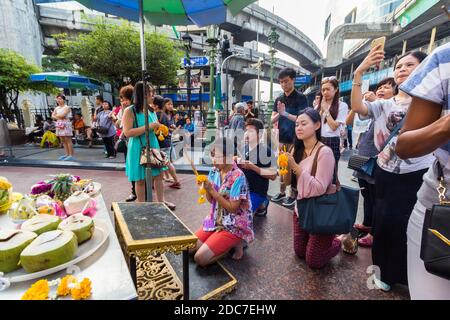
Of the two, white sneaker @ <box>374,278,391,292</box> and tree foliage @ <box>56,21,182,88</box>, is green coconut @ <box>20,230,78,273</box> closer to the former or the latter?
white sneaker @ <box>374,278,391,292</box>

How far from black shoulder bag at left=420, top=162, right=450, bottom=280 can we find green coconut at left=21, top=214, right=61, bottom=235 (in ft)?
6.24

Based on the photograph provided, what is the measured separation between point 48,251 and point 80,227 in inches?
10.9

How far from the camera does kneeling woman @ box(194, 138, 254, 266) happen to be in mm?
2404

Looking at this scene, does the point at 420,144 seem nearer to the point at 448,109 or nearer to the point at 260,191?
the point at 448,109

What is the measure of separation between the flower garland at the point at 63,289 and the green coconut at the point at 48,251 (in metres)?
0.11

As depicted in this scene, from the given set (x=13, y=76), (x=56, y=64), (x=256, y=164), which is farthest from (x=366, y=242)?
(x=56, y=64)

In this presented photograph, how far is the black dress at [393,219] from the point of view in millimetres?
1965

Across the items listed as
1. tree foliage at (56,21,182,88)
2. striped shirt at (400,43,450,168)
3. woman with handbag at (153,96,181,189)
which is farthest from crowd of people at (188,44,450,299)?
tree foliage at (56,21,182,88)

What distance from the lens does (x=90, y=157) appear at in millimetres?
8727

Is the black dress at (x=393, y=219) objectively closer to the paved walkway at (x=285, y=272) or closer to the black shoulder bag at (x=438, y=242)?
the paved walkway at (x=285, y=272)

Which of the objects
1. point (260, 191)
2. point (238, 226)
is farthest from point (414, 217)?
point (260, 191)

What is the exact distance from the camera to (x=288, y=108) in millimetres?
4023

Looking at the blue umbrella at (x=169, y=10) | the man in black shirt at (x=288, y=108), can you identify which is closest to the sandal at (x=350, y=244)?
the man in black shirt at (x=288, y=108)

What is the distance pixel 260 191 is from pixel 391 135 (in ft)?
6.08
